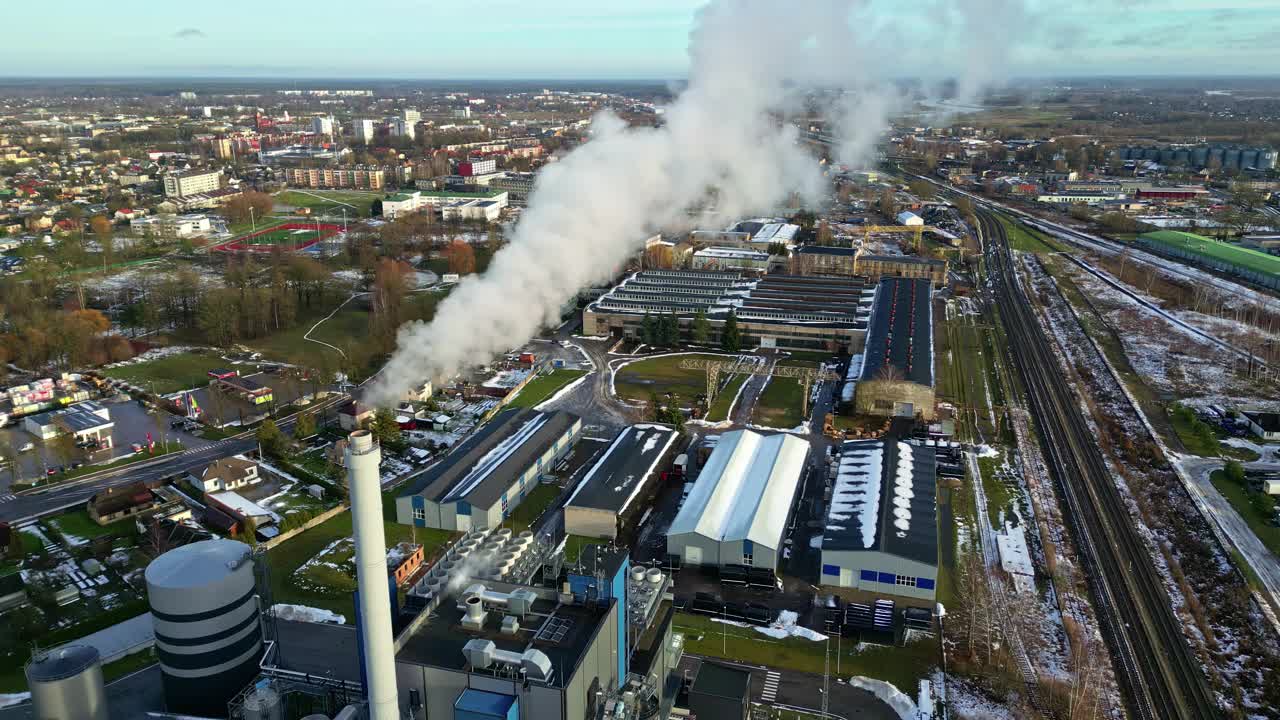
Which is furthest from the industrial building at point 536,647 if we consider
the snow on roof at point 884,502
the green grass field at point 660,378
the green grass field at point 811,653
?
the green grass field at point 660,378

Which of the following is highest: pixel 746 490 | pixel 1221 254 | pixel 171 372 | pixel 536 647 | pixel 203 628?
pixel 1221 254

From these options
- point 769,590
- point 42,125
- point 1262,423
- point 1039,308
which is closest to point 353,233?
point 1039,308

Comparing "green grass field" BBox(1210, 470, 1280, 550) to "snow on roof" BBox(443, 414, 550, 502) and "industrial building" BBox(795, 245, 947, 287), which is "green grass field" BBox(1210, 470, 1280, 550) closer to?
"snow on roof" BBox(443, 414, 550, 502)

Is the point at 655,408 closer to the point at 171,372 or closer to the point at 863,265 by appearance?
the point at 171,372

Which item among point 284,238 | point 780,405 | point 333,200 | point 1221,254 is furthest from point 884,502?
point 333,200

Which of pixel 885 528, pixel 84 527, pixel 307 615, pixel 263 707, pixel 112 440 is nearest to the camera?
pixel 263 707
